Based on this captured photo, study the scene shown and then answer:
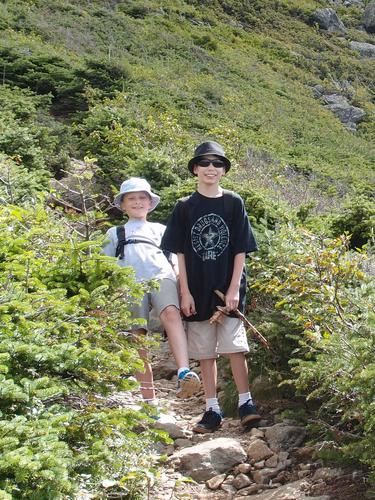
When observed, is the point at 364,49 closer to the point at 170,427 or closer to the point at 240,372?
the point at 240,372

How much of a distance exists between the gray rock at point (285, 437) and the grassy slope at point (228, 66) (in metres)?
9.50

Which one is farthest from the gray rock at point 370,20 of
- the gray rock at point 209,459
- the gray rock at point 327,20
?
the gray rock at point 209,459

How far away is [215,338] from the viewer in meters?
3.88

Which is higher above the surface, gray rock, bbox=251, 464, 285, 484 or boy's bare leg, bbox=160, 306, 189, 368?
boy's bare leg, bbox=160, 306, 189, 368

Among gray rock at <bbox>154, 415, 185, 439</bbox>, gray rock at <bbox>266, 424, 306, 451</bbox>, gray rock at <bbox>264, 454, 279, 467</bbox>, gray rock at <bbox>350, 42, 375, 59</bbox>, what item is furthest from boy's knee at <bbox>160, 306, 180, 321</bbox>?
gray rock at <bbox>350, 42, 375, 59</bbox>

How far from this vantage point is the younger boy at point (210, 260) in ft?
12.4

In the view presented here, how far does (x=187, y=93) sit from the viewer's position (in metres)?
21.8

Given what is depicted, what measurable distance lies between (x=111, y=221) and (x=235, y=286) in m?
4.10

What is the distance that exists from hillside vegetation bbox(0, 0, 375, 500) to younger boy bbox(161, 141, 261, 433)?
0.30 m

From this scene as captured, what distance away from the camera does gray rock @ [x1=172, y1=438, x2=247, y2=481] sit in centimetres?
334

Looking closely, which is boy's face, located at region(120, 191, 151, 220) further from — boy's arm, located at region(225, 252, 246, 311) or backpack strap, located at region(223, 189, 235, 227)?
boy's arm, located at region(225, 252, 246, 311)

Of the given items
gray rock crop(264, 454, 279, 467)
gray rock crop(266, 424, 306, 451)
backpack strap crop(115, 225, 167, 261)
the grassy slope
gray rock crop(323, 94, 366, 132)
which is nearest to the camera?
gray rock crop(264, 454, 279, 467)

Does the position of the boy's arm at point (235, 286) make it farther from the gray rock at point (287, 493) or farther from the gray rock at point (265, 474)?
the gray rock at point (287, 493)

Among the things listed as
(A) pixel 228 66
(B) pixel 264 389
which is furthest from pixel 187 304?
(A) pixel 228 66
